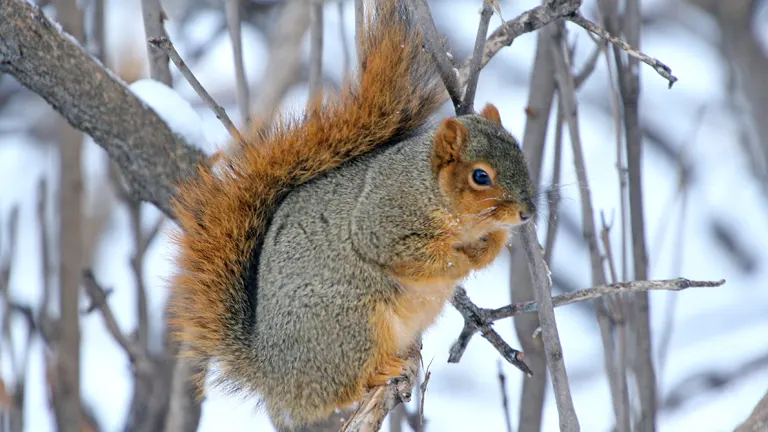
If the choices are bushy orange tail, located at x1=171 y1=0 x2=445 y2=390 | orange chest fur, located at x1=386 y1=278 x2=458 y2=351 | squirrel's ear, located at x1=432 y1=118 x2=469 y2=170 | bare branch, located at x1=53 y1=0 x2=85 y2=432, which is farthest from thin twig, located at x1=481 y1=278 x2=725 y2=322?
bare branch, located at x1=53 y1=0 x2=85 y2=432

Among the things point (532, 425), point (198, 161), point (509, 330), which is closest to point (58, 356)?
point (198, 161)

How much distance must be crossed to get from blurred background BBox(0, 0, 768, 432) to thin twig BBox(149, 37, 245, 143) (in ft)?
3.46

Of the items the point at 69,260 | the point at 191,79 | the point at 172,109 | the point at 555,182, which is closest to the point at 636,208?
the point at 555,182

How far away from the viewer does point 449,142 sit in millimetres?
1793

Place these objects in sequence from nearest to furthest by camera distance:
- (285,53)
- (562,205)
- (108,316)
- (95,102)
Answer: (95,102) < (108,316) < (562,205) < (285,53)

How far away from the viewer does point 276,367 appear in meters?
1.83

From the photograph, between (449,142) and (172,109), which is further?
(172,109)

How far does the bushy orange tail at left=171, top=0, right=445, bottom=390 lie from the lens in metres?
1.85

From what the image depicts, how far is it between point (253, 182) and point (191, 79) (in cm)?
29

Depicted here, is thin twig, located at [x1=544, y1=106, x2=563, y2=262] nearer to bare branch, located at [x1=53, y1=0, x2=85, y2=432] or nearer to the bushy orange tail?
the bushy orange tail

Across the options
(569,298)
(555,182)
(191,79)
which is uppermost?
(191,79)

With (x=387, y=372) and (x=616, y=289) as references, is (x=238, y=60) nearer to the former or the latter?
(x=387, y=372)

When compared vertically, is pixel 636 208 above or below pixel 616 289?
above

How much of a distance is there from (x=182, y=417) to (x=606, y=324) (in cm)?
103
